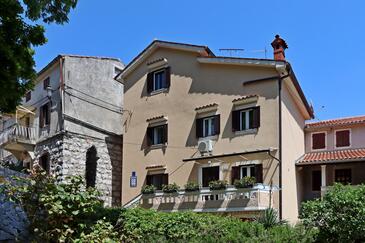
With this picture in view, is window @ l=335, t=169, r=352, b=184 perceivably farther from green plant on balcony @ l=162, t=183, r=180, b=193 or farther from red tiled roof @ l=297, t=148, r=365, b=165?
green plant on balcony @ l=162, t=183, r=180, b=193

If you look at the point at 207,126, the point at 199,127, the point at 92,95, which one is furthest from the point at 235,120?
the point at 92,95

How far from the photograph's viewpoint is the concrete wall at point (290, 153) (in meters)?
22.5

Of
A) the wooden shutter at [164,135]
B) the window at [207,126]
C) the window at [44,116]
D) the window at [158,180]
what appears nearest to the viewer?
the window at [207,126]

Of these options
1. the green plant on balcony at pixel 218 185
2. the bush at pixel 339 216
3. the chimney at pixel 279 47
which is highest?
the chimney at pixel 279 47

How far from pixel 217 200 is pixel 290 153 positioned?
413 centimetres

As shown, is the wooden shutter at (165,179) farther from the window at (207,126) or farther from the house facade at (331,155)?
the house facade at (331,155)

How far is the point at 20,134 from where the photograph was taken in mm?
31297

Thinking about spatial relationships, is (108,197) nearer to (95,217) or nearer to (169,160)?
(169,160)

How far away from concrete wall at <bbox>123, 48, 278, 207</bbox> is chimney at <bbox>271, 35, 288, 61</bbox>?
1.54 meters

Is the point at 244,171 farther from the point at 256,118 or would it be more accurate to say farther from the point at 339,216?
the point at 339,216

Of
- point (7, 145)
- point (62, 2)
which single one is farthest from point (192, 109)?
point (62, 2)

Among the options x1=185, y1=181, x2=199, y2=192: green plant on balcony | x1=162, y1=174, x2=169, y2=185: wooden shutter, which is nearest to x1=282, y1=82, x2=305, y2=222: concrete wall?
x1=185, y1=181, x2=199, y2=192: green plant on balcony

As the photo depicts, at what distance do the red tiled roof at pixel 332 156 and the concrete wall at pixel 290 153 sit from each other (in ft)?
1.57

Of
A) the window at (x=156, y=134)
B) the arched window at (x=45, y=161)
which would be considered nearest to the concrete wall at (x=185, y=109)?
the window at (x=156, y=134)
